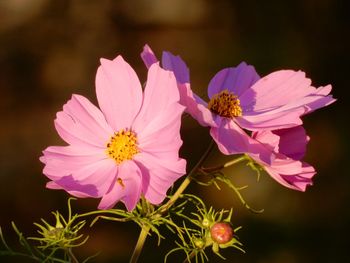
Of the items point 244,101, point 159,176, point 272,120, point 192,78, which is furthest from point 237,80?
point 192,78

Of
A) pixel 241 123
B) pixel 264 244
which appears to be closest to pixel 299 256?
pixel 264 244

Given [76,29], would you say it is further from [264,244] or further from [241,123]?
[241,123]

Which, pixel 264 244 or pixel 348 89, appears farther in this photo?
pixel 348 89

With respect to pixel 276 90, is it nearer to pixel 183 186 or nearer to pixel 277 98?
pixel 277 98

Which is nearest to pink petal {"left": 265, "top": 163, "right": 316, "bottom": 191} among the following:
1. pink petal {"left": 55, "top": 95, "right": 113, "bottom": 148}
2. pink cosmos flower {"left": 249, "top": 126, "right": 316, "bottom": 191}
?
pink cosmos flower {"left": 249, "top": 126, "right": 316, "bottom": 191}

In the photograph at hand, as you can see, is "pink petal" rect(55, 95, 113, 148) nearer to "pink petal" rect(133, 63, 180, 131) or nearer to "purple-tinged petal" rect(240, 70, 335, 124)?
"pink petal" rect(133, 63, 180, 131)
